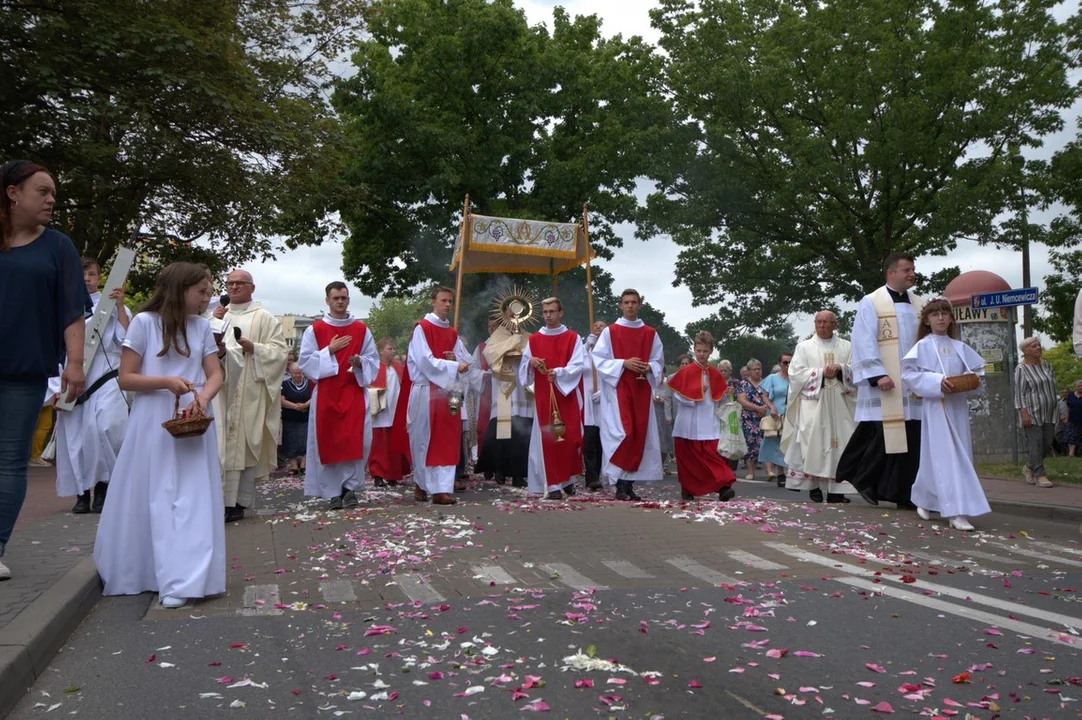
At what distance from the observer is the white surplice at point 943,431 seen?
355 inches

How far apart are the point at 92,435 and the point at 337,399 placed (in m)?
2.27

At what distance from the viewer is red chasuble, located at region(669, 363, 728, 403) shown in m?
11.4

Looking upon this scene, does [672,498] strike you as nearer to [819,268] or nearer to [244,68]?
[244,68]

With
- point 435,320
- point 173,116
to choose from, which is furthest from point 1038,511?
point 173,116

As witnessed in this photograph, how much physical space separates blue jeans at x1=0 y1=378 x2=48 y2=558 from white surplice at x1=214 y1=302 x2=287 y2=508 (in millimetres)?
3626

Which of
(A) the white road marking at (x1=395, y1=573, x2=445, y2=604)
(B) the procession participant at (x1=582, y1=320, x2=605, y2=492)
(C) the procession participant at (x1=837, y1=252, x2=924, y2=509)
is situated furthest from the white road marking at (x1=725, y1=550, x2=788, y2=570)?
(B) the procession participant at (x1=582, y1=320, x2=605, y2=492)

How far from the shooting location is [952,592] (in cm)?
598

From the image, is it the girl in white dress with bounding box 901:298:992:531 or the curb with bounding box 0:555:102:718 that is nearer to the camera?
the curb with bounding box 0:555:102:718

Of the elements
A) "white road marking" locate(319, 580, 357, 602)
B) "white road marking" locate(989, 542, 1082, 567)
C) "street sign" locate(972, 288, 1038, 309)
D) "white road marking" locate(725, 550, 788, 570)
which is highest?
"street sign" locate(972, 288, 1038, 309)

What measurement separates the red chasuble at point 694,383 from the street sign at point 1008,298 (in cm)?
462

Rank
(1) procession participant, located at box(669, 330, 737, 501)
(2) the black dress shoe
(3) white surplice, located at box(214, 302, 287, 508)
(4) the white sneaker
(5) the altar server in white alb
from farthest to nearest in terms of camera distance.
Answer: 1. (1) procession participant, located at box(669, 330, 737, 501)
2. (2) the black dress shoe
3. (3) white surplice, located at box(214, 302, 287, 508)
4. (5) the altar server in white alb
5. (4) the white sneaker

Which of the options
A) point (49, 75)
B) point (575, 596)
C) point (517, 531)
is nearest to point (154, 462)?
point (575, 596)

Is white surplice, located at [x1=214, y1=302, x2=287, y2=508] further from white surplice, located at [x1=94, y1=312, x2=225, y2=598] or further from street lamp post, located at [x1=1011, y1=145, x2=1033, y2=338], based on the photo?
street lamp post, located at [x1=1011, y1=145, x2=1033, y2=338]

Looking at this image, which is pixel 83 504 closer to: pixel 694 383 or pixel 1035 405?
pixel 694 383
